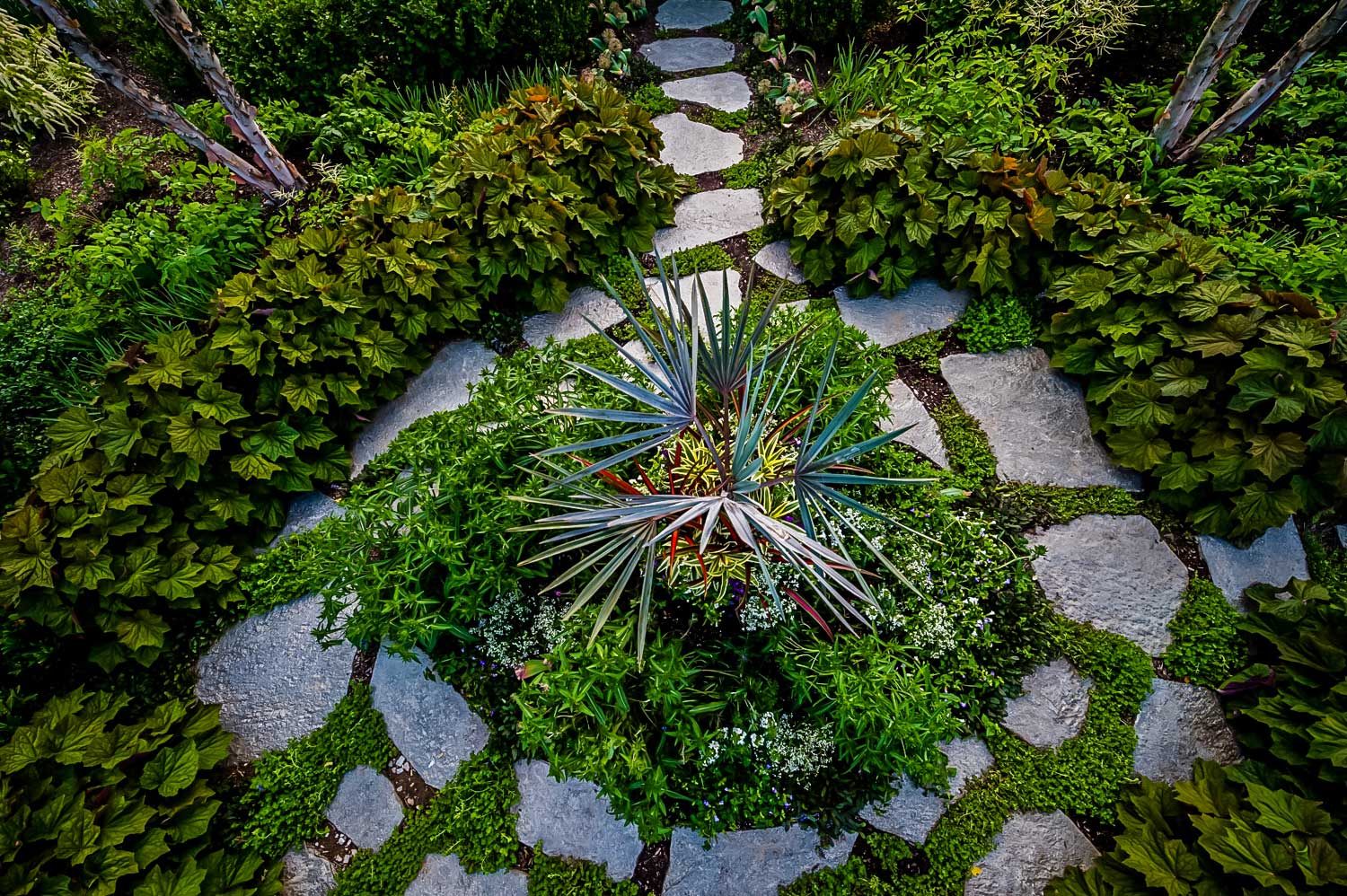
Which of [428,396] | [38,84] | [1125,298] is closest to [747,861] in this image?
[428,396]

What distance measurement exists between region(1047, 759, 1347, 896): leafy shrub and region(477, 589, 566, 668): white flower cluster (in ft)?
5.56

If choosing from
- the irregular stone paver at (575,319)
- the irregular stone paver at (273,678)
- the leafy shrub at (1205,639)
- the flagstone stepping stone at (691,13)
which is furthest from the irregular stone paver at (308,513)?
the flagstone stepping stone at (691,13)

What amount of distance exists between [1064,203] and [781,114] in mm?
1631

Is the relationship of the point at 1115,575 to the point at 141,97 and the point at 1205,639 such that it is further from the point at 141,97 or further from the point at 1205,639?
the point at 141,97

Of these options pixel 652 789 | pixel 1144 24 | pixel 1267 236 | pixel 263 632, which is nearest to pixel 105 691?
pixel 263 632

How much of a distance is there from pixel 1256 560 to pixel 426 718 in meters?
3.05

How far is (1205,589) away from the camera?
2363 millimetres

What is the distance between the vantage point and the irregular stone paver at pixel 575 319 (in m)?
3.16

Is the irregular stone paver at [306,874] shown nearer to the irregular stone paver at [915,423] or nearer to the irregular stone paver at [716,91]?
the irregular stone paver at [915,423]

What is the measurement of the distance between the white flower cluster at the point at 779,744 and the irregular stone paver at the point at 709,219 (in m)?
2.25

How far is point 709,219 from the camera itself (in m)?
3.46

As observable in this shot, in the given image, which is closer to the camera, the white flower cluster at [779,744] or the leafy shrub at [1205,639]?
the white flower cluster at [779,744]

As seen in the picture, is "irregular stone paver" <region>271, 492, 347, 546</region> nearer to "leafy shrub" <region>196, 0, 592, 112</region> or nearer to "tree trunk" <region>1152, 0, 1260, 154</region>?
"leafy shrub" <region>196, 0, 592, 112</region>

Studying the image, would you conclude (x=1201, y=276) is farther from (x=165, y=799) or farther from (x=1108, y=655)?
(x=165, y=799)
